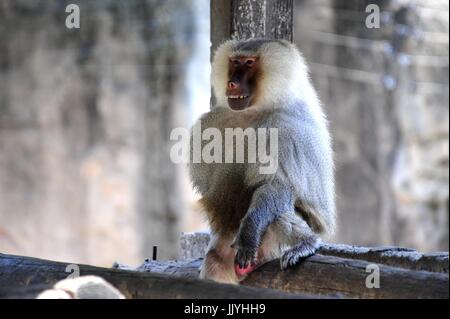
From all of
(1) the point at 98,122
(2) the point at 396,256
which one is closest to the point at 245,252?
(2) the point at 396,256

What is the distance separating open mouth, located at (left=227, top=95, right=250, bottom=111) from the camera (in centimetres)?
392

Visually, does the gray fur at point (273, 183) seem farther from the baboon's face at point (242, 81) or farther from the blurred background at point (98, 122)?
the blurred background at point (98, 122)

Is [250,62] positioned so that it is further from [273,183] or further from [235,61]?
[273,183]

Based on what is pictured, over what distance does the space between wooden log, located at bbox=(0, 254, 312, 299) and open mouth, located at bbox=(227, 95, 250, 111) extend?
3.92 ft

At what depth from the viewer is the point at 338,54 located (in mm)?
10289

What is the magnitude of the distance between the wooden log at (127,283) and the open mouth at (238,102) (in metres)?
1.19

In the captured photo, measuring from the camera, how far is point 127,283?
3.00m

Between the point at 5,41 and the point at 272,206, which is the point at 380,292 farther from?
the point at 5,41

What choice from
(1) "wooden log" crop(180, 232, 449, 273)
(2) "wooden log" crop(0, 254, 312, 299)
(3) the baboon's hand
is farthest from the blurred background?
(2) "wooden log" crop(0, 254, 312, 299)

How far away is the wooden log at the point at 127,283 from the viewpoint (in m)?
2.62

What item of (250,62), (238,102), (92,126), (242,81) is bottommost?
(92,126)

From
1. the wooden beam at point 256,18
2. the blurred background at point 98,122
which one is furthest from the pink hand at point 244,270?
the blurred background at point 98,122

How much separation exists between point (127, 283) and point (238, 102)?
4.35ft

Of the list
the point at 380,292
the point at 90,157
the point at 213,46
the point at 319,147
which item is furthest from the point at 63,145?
the point at 380,292
